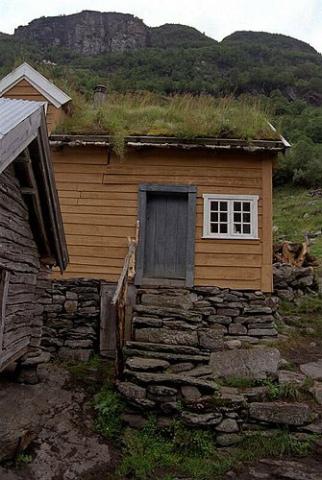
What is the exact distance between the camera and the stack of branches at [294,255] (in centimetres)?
1323

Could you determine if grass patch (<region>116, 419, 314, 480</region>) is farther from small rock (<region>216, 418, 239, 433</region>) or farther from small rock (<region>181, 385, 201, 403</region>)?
small rock (<region>181, 385, 201, 403</region>)

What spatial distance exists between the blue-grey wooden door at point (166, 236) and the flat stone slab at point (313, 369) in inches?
124

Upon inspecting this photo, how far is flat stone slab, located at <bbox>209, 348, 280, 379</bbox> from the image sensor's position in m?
7.95

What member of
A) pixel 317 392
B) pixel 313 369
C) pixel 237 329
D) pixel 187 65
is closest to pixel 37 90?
pixel 237 329

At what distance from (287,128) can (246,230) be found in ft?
82.0

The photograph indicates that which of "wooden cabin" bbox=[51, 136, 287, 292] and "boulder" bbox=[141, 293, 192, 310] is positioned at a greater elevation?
"wooden cabin" bbox=[51, 136, 287, 292]

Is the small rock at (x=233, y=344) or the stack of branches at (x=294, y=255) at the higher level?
the stack of branches at (x=294, y=255)

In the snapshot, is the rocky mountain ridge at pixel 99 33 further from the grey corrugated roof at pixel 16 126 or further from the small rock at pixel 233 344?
the grey corrugated roof at pixel 16 126

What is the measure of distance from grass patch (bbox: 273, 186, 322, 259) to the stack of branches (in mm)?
2383

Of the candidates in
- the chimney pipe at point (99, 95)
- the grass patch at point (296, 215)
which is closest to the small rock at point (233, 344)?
the chimney pipe at point (99, 95)

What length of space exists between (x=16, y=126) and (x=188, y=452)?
4872mm

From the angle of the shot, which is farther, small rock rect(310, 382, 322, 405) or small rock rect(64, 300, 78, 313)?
small rock rect(64, 300, 78, 313)

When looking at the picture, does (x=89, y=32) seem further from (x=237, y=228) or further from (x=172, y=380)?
(x=172, y=380)

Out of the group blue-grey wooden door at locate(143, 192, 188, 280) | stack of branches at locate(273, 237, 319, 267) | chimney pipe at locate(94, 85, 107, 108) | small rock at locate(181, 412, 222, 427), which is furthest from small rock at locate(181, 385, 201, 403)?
chimney pipe at locate(94, 85, 107, 108)
